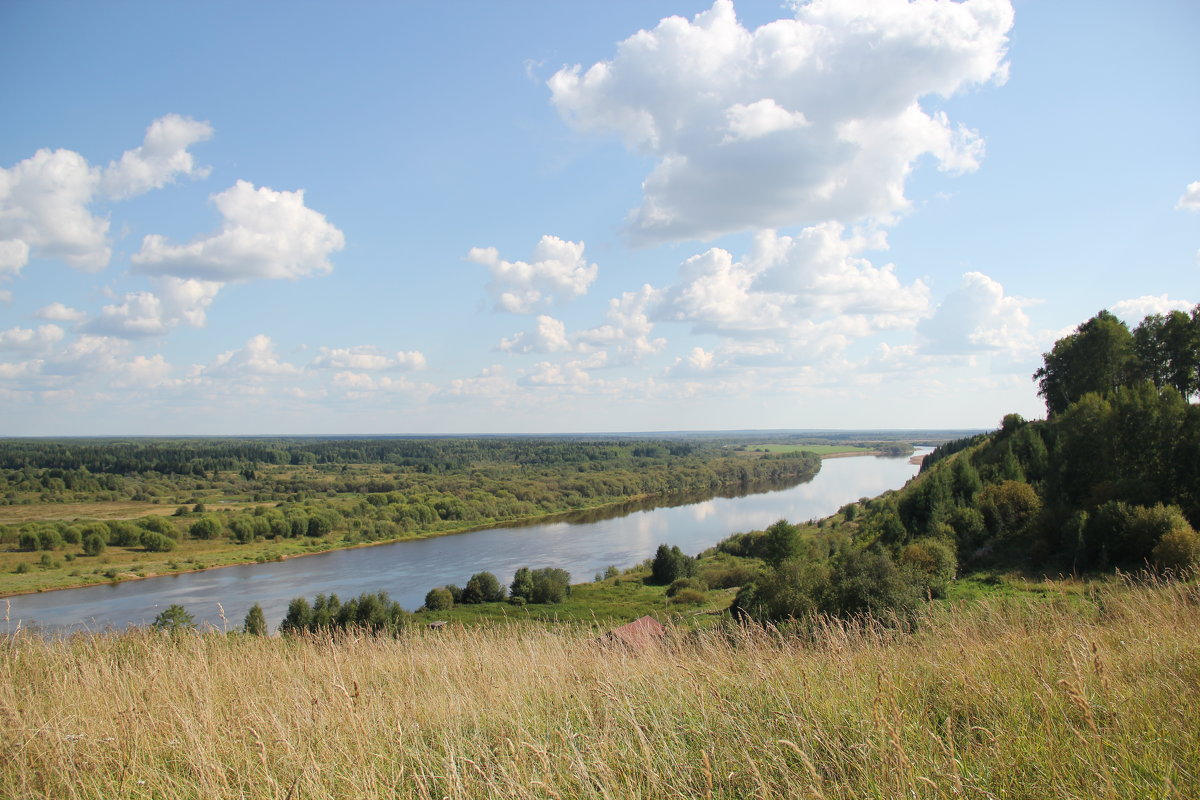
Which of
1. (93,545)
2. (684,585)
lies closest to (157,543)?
(93,545)

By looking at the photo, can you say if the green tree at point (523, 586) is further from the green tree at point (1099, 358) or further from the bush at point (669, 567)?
the green tree at point (1099, 358)

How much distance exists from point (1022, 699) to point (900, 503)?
35407 mm

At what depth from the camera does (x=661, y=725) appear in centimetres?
280

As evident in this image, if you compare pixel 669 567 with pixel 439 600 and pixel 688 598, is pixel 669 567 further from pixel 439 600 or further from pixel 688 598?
pixel 439 600

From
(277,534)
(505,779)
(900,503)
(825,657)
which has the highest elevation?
(505,779)

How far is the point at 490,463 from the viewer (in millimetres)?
147000

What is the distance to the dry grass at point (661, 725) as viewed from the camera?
2.21 meters

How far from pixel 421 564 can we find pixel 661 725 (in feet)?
176

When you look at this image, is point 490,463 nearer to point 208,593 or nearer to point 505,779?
point 208,593

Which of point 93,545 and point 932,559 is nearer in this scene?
point 932,559

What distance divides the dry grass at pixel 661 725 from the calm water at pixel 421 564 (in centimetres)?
2949

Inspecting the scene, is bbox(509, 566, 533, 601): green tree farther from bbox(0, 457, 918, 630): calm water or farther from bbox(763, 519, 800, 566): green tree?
bbox(763, 519, 800, 566): green tree

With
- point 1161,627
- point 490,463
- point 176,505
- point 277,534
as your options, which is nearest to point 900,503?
point 1161,627

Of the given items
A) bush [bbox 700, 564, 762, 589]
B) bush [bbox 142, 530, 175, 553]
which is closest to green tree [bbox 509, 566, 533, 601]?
bush [bbox 700, 564, 762, 589]
